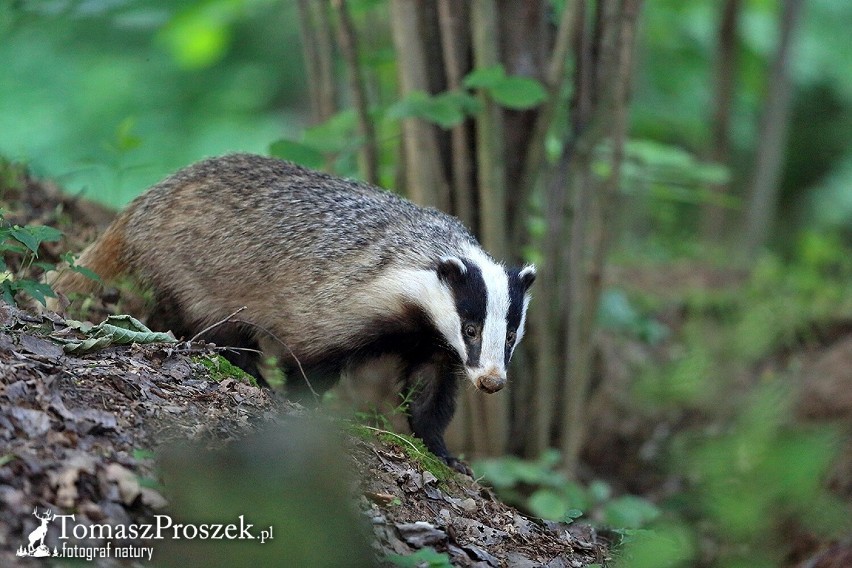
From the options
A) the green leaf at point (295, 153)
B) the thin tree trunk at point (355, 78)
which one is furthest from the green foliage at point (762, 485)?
the green leaf at point (295, 153)

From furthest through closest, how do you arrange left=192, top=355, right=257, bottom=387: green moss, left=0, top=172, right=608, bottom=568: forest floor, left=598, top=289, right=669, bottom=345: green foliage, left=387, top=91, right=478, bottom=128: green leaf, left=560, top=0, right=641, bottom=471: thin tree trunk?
left=598, top=289, right=669, bottom=345: green foliage → left=560, top=0, right=641, bottom=471: thin tree trunk → left=387, top=91, right=478, bottom=128: green leaf → left=192, top=355, right=257, bottom=387: green moss → left=0, top=172, right=608, bottom=568: forest floor

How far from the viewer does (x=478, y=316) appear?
5.09 m

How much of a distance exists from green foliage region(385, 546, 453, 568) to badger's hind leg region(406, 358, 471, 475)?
1.99 m

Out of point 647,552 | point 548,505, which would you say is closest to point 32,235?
point 647,552

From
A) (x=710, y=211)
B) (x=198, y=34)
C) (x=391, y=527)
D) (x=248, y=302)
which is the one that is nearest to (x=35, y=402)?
(x=391, y=527)

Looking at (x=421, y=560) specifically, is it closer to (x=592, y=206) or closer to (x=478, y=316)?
(x=478, y=316)

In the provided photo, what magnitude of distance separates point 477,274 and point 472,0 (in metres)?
2.19

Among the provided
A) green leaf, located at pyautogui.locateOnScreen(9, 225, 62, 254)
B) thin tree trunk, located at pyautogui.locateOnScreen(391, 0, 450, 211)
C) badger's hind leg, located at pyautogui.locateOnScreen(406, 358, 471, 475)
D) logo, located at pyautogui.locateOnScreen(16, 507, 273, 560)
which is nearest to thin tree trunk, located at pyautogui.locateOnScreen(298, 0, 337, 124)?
thin tree trunk, located at pyautogui.locateOnScreen(391, 0, 450, 211)

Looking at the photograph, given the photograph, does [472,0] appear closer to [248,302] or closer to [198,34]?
[248,302]

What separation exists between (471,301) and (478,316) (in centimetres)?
8

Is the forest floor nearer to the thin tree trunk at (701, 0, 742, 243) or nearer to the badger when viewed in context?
the badger

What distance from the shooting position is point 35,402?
366cm

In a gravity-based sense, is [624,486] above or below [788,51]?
below

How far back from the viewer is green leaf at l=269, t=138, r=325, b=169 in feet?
20.5
